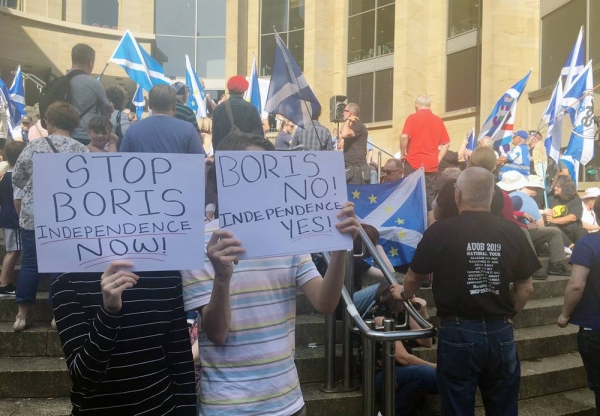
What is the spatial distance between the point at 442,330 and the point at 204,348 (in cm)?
202

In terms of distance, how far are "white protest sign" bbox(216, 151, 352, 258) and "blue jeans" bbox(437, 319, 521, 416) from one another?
1.79 meters

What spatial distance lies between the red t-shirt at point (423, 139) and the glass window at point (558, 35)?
988cm

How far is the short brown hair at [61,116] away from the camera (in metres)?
4.89

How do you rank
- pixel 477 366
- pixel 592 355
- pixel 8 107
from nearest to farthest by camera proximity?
pixel 477 366, pixel 592 355, pixel 8 107

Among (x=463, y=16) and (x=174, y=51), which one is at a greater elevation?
(x=174, y=51)

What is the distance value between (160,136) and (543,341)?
4.40 meters

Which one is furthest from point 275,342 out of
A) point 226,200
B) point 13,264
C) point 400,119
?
point 400,119

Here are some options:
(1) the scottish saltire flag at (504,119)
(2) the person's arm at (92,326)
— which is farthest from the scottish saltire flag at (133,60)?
(2) the person's arm at (92,326)

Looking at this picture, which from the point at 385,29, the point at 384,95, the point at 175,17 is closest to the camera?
the point at 384,95

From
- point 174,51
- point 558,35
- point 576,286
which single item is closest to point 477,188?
point 576,286

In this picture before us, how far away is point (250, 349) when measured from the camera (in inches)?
83.4

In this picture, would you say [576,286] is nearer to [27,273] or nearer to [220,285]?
[220,285]

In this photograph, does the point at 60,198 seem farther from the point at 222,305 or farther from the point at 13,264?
the point at 13,264

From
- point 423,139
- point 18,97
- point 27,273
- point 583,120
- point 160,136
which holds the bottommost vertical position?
point 27,273
